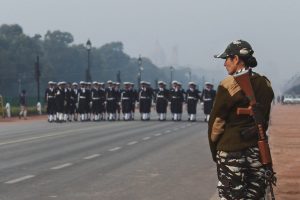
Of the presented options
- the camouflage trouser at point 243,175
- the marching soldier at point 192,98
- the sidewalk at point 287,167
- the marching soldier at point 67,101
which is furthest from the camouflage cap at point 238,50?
the marching soldier at point 192,98

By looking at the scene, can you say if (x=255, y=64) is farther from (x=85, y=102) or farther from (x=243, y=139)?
(x=85, y=102)

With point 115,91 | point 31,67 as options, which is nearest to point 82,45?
point 31,67

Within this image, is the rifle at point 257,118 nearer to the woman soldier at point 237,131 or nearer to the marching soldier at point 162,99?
the woman soldier at point 237,131

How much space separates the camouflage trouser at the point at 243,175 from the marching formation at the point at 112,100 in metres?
32.8

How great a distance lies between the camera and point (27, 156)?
17.6 m

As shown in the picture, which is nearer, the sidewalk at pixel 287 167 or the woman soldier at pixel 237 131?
the woman soldier at pixel 237 131

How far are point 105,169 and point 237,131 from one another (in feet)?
28.5

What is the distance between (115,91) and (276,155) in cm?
2458

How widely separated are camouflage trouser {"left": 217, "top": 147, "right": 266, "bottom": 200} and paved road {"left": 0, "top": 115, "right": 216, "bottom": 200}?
462 cm

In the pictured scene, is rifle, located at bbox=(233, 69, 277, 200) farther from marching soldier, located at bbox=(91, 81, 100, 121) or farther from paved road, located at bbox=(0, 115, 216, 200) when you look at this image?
marching soldier, located at bbox=(91, 81, 100, 121)

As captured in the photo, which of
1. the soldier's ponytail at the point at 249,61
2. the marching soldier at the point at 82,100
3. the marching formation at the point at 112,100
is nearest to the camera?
the soldier's ponytail at the point at 249,61

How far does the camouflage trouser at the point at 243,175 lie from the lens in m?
6.12

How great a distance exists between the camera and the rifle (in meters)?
5.99

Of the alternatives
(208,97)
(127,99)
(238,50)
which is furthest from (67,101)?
(238,50)
